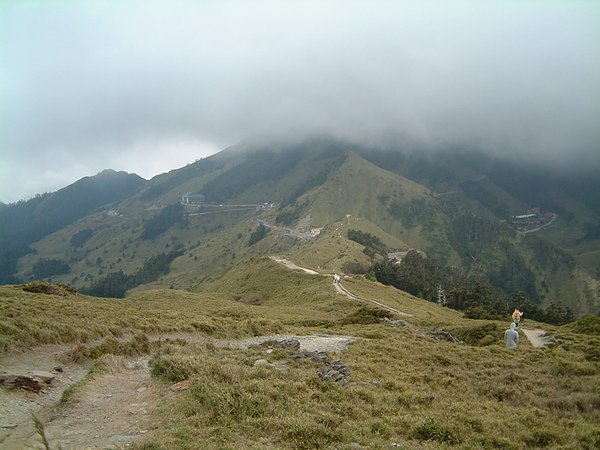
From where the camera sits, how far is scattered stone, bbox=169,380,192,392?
16.0m

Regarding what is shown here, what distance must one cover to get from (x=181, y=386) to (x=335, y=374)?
699cm

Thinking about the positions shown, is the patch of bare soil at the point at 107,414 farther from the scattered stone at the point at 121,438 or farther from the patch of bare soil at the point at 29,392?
the patch of bare soil at the point at 29,392

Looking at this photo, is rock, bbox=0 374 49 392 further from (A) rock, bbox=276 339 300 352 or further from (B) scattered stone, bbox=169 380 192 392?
(A) rock, bbox=276 339 300 352

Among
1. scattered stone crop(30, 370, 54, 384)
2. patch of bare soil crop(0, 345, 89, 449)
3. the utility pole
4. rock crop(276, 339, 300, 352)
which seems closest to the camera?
patch of bare soil crop(0, 345, 89, 449)

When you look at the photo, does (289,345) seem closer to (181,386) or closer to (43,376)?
(181,386)

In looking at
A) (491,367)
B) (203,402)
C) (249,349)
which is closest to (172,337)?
(249,349)

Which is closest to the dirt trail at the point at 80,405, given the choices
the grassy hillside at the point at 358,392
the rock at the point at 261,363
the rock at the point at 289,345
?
the grassy hillside at the point at 358,392

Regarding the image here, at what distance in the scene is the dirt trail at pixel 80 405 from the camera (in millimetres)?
12562

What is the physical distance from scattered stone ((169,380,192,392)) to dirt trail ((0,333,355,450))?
0.30 meters

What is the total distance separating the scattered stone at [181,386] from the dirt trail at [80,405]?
302 mm

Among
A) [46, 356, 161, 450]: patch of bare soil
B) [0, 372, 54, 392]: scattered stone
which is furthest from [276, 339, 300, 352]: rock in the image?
[0, 372, 54, 392]: scattered stone

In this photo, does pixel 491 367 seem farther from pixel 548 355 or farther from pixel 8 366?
pixel 8 366

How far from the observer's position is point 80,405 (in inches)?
604

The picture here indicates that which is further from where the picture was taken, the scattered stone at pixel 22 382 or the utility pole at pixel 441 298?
the utility pole at pixel 441 298
